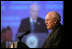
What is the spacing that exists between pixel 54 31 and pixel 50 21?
0.28 m

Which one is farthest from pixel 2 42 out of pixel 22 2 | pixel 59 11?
pixel 59 11

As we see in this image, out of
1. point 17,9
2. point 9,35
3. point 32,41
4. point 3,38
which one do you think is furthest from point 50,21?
point 3,38

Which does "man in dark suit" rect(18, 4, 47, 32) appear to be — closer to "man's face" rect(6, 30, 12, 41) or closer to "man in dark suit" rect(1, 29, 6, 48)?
"man's face" rect(6, 30, 12, 41)

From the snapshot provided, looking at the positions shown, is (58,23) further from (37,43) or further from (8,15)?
(8,15)

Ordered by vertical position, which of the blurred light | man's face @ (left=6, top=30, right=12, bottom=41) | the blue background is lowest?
the blurred light

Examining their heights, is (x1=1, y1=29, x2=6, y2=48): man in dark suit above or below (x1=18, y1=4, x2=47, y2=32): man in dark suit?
below

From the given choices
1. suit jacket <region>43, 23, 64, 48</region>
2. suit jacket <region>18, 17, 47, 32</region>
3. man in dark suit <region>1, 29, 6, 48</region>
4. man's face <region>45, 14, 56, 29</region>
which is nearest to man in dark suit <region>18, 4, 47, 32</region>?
suit jacket <region>18, 17, 47, 32</region>

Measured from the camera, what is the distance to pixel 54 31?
6.91m

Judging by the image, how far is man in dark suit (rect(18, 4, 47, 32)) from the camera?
7.04 metres

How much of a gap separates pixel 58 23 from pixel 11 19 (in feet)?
3.92

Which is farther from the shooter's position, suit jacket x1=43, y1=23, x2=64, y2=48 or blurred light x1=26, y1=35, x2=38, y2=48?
blurred light x1=26, y1=35, x2=38, y2=48

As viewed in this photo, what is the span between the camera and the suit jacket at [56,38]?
6.77 metres

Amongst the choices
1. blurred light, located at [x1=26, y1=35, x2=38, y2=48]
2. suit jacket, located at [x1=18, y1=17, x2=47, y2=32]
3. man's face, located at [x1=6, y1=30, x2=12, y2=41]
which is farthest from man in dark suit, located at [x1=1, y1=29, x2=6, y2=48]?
blurred light, located at [x1=26, y1=35, x2=38, y2=48]

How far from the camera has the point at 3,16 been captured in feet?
23.1
